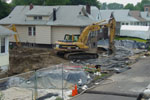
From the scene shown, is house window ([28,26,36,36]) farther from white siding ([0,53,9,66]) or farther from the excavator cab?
white siding ([0,53,9,66])

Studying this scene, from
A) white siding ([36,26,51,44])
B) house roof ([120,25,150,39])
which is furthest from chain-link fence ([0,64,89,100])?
house roof ([120,25,150,39])

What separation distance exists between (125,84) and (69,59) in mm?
11323

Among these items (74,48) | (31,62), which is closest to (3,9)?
(74,48)

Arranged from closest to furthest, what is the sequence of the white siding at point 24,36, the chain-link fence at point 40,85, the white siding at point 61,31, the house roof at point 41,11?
the chain-link fence at point 40,85 < the white siding at point 61,31 < the house roof at point 41,11 < the white siding at point 24,36

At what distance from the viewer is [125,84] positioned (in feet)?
64.0

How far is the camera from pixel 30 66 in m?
26.0

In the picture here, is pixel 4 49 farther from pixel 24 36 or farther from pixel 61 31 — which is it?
pixel 24 36

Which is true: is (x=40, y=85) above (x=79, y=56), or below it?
below

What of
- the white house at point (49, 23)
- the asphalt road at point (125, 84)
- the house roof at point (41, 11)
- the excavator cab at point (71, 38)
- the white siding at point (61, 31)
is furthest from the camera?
the house roof at point (41, 11)

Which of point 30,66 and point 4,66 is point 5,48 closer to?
point 4,66

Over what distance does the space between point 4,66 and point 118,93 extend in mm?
9961

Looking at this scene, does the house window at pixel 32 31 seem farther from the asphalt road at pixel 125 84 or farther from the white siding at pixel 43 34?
the asphalt road at pixel 125 84

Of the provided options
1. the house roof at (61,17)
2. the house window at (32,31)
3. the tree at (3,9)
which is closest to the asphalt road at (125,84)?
the house roof at (61,17)

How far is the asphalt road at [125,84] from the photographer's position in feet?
54.1
